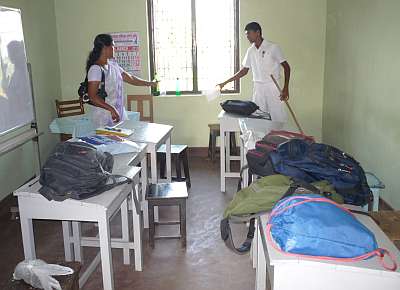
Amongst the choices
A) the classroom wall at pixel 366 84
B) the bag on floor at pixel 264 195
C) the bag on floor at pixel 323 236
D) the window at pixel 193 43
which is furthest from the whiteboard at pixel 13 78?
the classroom wall at pixel 366 84

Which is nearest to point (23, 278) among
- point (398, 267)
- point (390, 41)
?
point (398, 267)

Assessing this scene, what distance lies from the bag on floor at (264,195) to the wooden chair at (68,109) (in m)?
3.51

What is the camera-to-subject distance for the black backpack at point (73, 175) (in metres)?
2.10

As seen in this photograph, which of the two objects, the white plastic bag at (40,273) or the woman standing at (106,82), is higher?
the woman standing at (106,82)

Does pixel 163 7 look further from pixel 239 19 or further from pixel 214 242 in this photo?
pixel 214 242

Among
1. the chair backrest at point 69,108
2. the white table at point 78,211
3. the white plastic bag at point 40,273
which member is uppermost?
the chair backrest at point 69,108

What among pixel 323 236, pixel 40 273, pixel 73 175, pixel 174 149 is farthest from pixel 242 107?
pixel 323 236

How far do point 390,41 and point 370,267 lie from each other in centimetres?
250

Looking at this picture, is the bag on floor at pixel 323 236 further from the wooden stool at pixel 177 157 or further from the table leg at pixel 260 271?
the wooden stool at pixel 177 157

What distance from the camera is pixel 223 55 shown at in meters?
5.57

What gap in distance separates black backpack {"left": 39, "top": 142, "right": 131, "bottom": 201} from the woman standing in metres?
1.37

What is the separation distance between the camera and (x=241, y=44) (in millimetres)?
5426

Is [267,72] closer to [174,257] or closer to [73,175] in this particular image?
[174,257]

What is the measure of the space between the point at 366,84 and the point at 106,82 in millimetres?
2297
